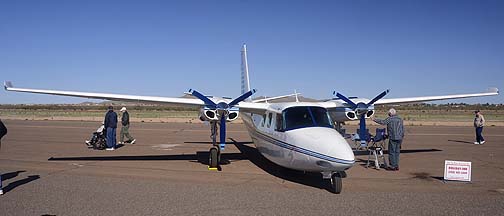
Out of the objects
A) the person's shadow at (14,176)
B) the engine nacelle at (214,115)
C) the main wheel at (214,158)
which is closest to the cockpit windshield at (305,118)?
the engine nacelle at (214,115)

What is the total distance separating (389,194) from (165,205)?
5.16 metres

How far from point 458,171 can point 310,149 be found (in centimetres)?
439

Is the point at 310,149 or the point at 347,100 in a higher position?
the point at 347,100

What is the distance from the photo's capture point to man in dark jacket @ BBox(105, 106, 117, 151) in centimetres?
1864

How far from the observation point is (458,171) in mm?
10922

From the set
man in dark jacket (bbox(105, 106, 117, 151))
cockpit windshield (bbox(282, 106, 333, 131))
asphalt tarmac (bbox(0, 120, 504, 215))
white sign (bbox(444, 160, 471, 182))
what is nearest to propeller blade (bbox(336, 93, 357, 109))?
asphalt tarmac (bbox(0, 120, 504, 215))

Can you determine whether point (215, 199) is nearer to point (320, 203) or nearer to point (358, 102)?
point (320, 203)

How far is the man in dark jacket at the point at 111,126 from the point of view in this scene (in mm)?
18638

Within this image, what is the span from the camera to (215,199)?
884cm

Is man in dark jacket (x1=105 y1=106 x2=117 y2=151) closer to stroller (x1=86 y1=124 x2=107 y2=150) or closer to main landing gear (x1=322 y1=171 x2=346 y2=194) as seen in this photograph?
stroller (x1=86 y1=124 x2=107 y2=150)

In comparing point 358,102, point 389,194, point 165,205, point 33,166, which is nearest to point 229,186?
point 165,205

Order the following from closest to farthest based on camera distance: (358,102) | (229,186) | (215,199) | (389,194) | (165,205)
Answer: (165,205) < (215,199) < (389,194) < (229,186) < (358,102)

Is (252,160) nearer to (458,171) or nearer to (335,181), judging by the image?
(335,181)

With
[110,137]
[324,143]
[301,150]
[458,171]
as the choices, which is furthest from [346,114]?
[110,137]
